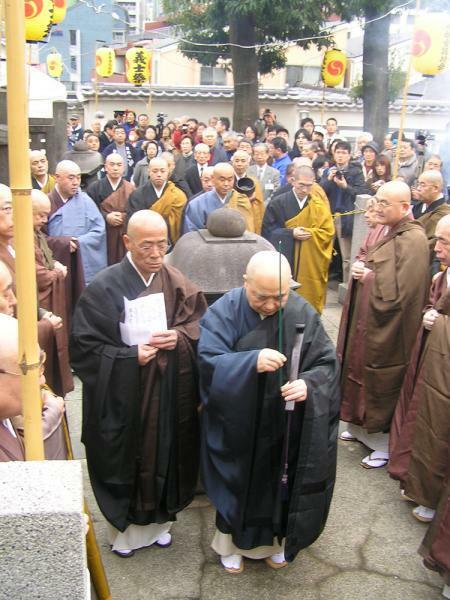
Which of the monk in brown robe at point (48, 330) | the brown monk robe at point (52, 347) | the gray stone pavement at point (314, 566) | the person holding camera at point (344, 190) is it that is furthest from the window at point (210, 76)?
the gray stone pavement at point (314, 566)

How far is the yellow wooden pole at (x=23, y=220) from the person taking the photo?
1663 millimetres

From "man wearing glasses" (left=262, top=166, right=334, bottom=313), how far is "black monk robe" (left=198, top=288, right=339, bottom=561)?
310 centimetres

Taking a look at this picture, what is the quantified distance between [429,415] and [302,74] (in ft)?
107

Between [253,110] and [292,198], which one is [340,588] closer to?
[292,198]

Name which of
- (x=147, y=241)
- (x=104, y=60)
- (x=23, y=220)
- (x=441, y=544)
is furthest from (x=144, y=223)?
(x=104, y=60)

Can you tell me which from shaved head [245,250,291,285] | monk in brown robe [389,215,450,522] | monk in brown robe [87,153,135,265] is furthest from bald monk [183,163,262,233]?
shaved head [245,250,291,285]

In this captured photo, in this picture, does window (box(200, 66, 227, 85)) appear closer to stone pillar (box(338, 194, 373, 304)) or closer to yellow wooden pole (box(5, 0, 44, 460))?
stone pillar (box(338, 194, 373, 304))

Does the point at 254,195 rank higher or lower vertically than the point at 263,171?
lower

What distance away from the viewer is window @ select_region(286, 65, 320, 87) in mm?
33594

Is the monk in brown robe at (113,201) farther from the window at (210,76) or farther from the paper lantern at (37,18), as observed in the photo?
the window at (210,76)

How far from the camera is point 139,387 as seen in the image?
3.31 metres

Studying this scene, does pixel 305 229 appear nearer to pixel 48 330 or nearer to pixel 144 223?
pixel 48 330

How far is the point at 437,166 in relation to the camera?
7.42m

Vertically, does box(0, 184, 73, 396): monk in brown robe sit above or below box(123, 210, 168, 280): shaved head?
below
